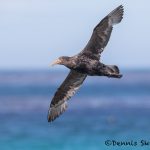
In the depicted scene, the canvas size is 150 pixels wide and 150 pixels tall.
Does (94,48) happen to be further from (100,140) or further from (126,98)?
(126,98)

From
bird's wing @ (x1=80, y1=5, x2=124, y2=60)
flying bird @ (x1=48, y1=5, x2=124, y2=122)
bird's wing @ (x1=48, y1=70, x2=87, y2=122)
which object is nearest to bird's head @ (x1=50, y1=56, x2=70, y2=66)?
flying bird @ (x1=48, y1=5, x2=124, y2=122)

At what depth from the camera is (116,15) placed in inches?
793

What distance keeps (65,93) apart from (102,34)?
5.45 ft

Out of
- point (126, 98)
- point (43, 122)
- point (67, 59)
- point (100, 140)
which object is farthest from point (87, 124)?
point (126, 98)

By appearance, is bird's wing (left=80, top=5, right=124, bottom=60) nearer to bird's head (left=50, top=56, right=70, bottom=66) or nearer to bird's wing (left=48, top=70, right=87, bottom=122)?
bird's head (left=50, top=56, right=70, bottom=66)

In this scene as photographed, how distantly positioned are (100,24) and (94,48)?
1.67ft

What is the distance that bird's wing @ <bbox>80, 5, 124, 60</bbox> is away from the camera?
2008 cm

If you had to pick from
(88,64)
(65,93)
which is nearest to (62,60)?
(88,64)

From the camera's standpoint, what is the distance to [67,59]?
776 inches

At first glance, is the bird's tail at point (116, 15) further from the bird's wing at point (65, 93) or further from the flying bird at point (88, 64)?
the bird's wing at point (65, 93)

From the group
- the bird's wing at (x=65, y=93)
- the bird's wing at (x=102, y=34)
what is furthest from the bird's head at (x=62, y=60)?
the bird's wing at (x=65, y=93)

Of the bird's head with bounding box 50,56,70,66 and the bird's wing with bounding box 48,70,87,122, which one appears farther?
the bird's wing with bounding box 48,70,87,122

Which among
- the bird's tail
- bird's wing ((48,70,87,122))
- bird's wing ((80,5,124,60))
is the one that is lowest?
bird's wing ((48,70,87,122))

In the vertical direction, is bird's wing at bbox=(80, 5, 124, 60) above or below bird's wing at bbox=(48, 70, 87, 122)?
above
